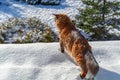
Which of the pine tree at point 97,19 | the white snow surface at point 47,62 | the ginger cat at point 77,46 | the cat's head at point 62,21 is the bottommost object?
the pine tree at point 97,19

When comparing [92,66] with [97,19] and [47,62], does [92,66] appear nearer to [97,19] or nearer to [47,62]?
[47,62]

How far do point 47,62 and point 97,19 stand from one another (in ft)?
14.0

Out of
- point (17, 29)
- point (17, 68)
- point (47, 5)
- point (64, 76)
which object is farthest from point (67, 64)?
point (47, 5)

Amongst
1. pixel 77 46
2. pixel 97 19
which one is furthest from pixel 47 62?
pixel 97 19

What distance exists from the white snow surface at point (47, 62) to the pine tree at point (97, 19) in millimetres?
3718

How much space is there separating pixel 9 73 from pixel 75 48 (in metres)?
0.67

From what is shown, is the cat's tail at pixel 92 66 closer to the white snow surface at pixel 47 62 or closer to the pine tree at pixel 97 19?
the white snow surface at pixel 47 62

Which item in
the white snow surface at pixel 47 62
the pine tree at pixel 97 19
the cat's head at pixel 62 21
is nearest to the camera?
the white snow surface at pixel 47 62

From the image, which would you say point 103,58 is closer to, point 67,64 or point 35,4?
point 67,64

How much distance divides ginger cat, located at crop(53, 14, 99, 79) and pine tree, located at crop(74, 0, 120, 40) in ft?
12.3

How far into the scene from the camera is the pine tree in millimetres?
7355

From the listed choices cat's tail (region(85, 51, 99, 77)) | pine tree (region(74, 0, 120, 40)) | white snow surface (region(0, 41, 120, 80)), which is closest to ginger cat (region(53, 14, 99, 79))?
cat's tail (region(85, 51, 99, 77))

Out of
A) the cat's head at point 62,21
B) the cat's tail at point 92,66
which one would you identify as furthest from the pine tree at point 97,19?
the cat's tail at point 92,66

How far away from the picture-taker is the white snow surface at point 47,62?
319cm
